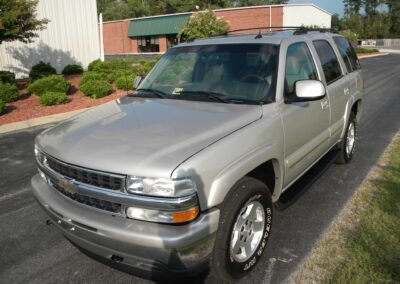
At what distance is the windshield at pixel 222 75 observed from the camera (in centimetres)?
366

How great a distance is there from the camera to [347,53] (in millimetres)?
5871

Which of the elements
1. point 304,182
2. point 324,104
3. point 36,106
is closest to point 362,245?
point 304,182

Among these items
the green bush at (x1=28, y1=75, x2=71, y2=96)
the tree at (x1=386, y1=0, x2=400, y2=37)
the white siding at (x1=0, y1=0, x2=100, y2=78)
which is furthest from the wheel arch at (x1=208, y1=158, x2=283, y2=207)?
the tree at (x1=386, y1=0, x2=400, y2=37)

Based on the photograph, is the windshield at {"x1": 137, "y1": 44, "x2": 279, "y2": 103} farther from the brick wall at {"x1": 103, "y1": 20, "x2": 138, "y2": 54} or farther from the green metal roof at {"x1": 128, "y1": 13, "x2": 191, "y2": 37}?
the brick wall at {"x1": 103, "y1": 20, "x2": 138, "y2": 54}

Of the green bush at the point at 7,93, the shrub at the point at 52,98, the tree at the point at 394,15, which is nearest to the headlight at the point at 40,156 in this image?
the shrub at the point at 52,98

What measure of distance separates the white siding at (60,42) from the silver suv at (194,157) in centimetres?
1495

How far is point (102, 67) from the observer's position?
16.9 metres

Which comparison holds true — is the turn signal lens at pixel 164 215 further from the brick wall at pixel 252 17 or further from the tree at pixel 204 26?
the brick wall at pixel 252 17

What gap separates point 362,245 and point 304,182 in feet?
3.12

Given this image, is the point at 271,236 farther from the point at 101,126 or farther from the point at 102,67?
the point at 102,67

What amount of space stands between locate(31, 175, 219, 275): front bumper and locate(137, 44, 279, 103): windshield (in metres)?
1.42

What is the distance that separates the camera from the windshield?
366cm

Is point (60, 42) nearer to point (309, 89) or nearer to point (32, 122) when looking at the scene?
point (32, 122)

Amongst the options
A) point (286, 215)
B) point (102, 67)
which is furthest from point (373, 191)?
point (102, 67)
